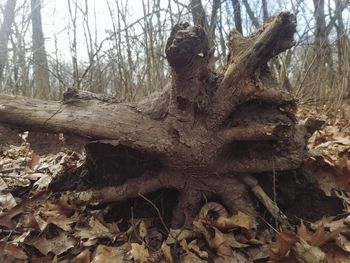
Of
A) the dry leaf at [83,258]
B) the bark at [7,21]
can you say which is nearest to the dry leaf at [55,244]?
the dry leaf at [83,258]

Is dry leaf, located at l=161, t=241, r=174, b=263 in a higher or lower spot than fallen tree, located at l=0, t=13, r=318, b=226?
lower

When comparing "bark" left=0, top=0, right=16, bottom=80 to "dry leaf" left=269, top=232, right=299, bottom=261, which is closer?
"dry leaf" left=269, top=232, right=299, bottom=261

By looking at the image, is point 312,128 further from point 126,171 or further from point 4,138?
point 4,138

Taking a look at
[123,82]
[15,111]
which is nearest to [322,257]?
[15,111]

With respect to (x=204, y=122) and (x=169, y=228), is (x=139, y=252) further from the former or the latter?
(x=204, y=122)

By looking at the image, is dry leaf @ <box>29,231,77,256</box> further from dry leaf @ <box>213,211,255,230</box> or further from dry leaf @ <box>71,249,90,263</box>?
dry leaf @ <box>213,211,255,230</box>

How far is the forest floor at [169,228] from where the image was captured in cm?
183

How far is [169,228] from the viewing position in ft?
6.94

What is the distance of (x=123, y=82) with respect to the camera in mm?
4234

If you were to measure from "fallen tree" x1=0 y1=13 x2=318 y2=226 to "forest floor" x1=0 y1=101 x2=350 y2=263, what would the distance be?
0.13m

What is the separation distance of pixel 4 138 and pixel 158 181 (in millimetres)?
952

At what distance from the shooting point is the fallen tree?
6.38ft

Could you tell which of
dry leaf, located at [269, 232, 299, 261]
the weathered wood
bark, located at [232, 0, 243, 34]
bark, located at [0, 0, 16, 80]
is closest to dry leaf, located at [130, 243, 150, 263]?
the weathered wood

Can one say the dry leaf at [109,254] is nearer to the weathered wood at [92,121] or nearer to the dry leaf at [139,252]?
the dry leaf at [139,252]
